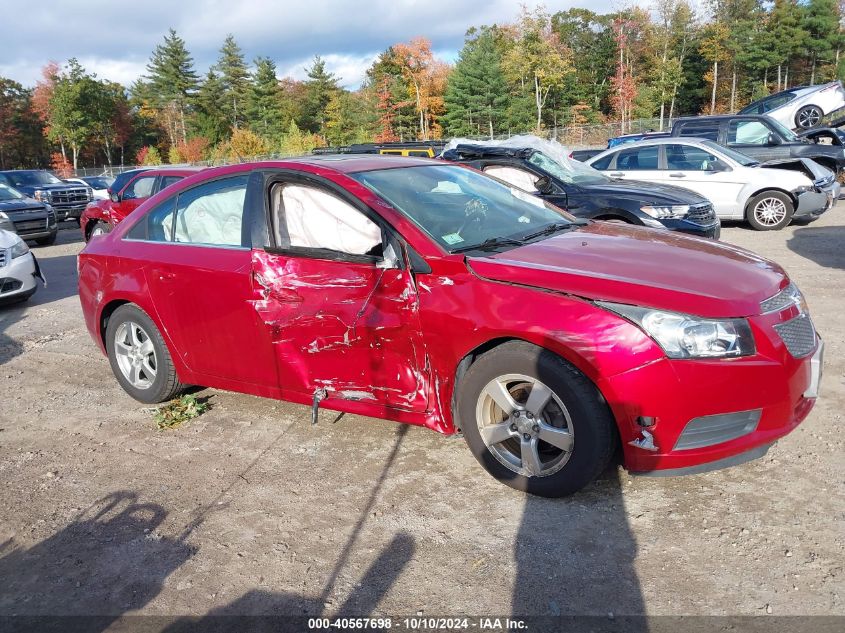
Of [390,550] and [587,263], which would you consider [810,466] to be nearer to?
[587,263]

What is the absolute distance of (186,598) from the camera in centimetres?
276

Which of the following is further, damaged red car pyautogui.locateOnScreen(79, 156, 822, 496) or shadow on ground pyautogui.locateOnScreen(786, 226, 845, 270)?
shadow on ground pyautogui.locateOnScreen(786, 226, 845, 270)

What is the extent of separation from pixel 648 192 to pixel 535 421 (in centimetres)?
610

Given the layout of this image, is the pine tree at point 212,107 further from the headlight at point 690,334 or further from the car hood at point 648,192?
the headlight at point 690,334

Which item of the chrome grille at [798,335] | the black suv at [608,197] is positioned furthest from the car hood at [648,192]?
the chrome grille at [798,335]

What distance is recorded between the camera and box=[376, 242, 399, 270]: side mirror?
352cm

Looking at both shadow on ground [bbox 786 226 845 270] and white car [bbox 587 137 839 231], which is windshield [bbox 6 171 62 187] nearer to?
white car [bbox 587 137 839 231]

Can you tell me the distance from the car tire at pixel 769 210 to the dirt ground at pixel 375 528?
25.5 ft

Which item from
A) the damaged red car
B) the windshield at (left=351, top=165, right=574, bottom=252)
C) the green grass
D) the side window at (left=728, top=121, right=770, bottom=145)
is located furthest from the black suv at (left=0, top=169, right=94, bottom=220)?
the windshield at (left=351, top=165, right=574, bottom=252)

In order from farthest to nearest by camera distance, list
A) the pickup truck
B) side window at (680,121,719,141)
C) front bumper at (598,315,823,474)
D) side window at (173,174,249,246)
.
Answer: side window at (680,121,719,141) < the pickup truck < side window at (173,174,249,246) < front bumper at (598,315,823,474)

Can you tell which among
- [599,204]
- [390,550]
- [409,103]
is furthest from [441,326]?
[409,103]

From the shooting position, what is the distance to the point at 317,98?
235 ft

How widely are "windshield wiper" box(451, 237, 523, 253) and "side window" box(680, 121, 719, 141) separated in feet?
39.0

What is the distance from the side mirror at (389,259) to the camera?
11.6 feet
